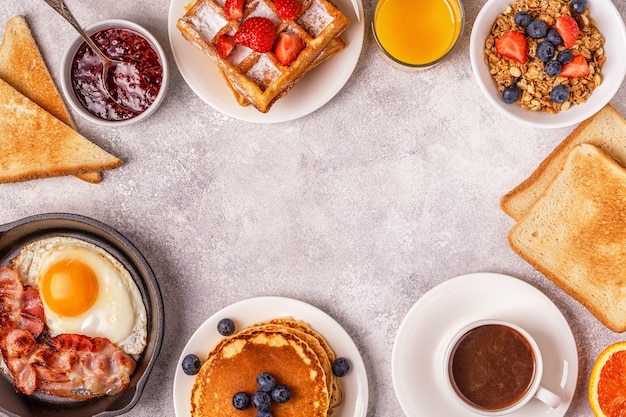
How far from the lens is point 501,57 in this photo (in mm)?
2479

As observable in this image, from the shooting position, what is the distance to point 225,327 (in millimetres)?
2607

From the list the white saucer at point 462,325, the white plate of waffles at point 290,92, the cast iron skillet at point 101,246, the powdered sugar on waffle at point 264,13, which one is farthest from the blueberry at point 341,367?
the powdered sugar on waffle at point 264,13

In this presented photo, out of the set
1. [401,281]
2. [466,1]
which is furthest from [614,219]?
[466,1]

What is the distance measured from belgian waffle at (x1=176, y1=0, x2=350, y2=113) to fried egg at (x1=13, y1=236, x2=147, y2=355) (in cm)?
91

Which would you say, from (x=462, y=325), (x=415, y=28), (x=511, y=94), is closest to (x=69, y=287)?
(x=462, y=325)

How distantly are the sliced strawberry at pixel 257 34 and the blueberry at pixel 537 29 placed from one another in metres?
0.93

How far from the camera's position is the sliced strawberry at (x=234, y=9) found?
236 centimetres

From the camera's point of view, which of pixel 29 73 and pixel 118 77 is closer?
pixel 118 77

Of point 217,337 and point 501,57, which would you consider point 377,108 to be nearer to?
point 501,57

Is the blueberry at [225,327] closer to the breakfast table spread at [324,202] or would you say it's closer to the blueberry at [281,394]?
the breakfast table spread at [324,202]

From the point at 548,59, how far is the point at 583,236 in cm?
72

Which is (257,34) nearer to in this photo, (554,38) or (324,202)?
(324,202)

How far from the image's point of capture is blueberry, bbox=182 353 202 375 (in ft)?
8.57

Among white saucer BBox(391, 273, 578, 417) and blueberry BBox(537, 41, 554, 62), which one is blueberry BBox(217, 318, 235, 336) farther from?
blueberry BBox(537, 41, 554, 62)
